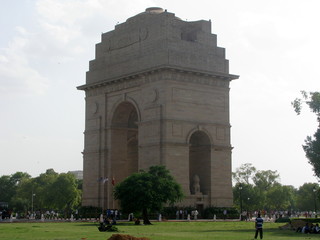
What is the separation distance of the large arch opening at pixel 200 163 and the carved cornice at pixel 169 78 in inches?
210

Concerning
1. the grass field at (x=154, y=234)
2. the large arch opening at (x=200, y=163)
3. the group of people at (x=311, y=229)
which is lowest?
the grass field at (x=154, y=234)

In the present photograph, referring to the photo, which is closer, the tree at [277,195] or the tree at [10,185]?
the tree at [277,195]

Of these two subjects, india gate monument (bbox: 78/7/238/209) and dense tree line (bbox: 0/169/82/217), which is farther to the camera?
dense tree line (bbox: 0/169/82/217)

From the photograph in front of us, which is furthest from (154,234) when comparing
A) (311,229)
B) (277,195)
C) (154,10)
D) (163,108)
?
(277,195)

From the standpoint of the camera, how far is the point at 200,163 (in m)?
61.2

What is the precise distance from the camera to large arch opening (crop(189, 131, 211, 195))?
59531 mm

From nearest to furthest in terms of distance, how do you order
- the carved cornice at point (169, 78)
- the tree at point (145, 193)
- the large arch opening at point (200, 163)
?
the tree at point (145, 193) < the carved cornice at point (169, 78) < the large arch opening at point (200, 163)

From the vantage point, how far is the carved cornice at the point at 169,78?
191 feet

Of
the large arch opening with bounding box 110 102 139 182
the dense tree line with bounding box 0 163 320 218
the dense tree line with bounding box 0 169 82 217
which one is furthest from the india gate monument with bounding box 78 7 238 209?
the dense tree line with bounding box 0 169 82 217

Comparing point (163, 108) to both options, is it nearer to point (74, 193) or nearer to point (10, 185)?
point (74, 193)

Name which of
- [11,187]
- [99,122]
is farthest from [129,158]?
[11,187]

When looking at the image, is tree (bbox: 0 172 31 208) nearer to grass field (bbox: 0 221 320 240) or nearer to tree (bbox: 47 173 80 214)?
tree (bbox: 47 173 80 214)

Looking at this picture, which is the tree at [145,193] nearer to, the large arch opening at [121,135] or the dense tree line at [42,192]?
the large arch opening at [121,135]

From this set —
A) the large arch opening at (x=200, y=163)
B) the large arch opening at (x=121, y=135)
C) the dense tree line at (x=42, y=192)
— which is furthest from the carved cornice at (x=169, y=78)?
the dense tree line at (x=42, y=192)
